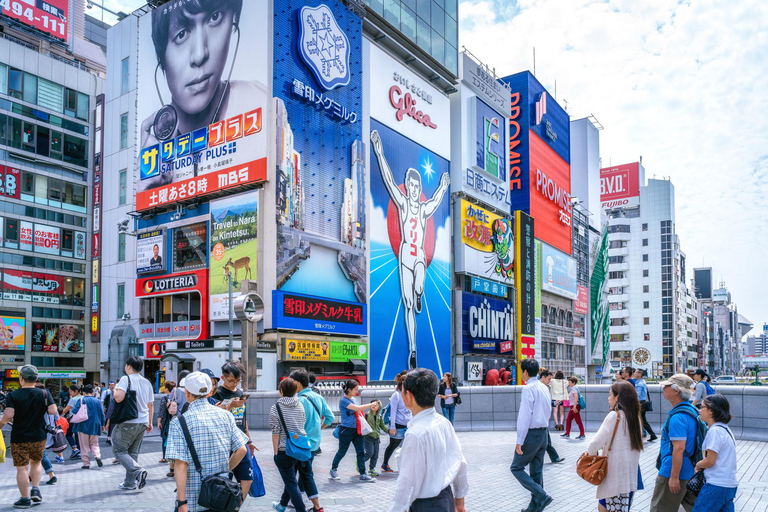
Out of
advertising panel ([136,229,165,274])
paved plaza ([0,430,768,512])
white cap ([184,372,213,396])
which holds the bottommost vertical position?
paved plaza ([0,430,768,512])

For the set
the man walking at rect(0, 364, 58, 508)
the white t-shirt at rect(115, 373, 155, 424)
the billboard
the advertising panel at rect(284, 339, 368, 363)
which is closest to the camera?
the man walking at rect(0, 364, 58, 508)

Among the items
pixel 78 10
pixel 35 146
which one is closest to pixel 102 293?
pixel 35 146

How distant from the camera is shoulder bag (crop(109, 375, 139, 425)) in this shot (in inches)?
406

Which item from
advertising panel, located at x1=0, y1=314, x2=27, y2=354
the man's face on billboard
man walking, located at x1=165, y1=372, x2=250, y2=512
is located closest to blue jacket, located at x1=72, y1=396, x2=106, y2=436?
man walking, located at x1=165, y1=372, x2=250, y2=512

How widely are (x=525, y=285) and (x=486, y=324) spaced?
309 inches

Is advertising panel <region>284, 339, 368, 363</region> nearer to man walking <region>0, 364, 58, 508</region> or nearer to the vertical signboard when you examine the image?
the vertical signboard

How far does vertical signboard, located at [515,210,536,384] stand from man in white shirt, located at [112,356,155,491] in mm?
45841

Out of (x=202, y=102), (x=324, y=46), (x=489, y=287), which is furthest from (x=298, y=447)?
(x=489, y=287)

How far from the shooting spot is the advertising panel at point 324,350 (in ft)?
105

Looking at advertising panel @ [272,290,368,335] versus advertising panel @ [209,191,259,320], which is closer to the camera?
advertising panel @ [272,290,368,335]

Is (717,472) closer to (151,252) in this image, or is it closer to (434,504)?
(434,504)

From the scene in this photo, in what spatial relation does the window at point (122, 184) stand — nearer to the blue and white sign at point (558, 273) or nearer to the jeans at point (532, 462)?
the blue and white sign at point (558, 273)

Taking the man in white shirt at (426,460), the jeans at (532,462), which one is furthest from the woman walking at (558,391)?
the man in white shirt at (426,460)

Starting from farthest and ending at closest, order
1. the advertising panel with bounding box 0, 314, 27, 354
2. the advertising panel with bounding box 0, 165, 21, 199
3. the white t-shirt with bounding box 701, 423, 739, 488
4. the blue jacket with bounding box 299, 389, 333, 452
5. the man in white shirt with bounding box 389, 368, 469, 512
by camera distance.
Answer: the advertising panel with bounding box 0, 165, 21, 199 → the advertising panel with bounding box 0, 314, 27, 354 → the blue jacket with bounding box 299, 389, 333, 452 → the white t-shirt with bounding box 701, 423, 739, 488 → the man in white shirt with bounding box 389, 368, 469, 512
